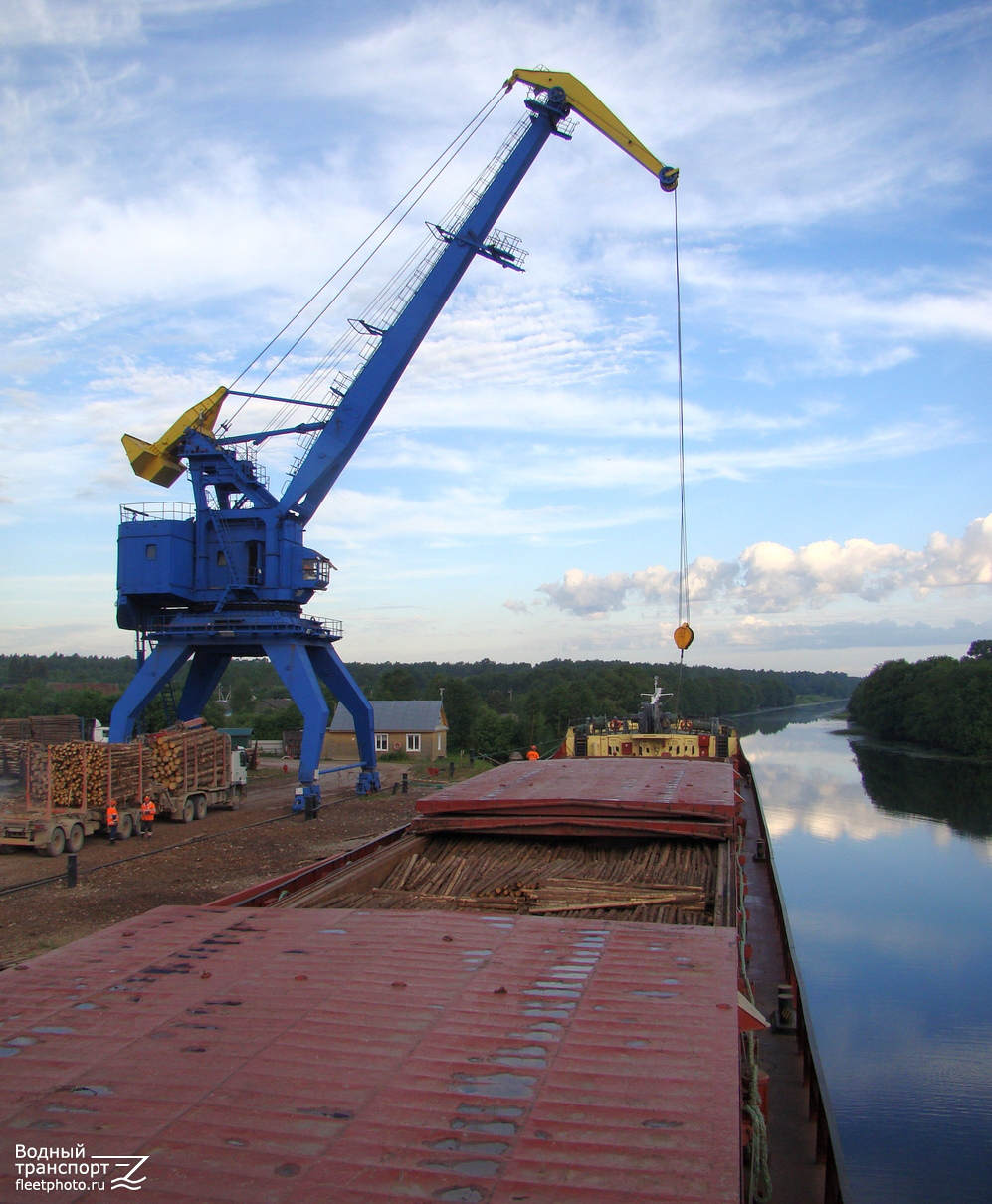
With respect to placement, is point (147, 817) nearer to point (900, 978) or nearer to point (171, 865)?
point (171, 865)

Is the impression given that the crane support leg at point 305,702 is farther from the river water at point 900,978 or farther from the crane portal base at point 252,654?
the river water at point 900,978

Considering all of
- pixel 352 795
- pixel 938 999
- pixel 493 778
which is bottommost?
pixel 938 999

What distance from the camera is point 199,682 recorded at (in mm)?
23906

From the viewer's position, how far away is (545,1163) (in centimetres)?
243

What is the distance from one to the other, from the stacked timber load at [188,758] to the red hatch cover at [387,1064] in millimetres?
15069

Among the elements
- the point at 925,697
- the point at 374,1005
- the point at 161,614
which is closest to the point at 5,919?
the point at 374,1005

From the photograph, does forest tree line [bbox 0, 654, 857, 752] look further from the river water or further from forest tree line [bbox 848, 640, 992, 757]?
forest tree line [bbox 848, 640, 992, 757]

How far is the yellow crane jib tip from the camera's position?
2153 cm

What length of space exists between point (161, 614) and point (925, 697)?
2272 inches

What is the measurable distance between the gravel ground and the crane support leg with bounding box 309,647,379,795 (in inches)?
75.6

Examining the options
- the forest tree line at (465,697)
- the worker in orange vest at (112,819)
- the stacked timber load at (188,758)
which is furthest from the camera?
the forest tree line at (465,697)

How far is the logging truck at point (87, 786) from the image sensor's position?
48.8 feet

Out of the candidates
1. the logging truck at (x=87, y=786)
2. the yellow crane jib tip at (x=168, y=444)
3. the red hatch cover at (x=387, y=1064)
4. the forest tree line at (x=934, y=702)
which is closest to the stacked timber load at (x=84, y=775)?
the logging truck at (x=87, y=786)

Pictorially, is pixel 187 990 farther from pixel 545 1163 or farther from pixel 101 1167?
pixel 545 1163
